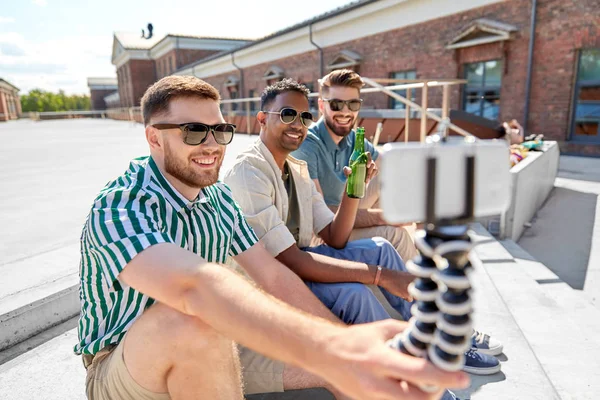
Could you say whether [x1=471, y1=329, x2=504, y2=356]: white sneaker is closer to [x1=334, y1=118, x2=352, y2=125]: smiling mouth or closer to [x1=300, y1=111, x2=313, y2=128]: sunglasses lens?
[x1=300, y1=111, x2=313, y2=128]: sunglasses lens

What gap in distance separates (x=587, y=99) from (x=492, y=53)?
2.53 metres

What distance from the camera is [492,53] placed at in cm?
1070

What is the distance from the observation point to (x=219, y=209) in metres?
1.63

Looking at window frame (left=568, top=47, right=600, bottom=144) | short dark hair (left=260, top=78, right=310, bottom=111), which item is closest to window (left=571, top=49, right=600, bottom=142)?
window frame (left=568, top=47, right=600, bottom=144)

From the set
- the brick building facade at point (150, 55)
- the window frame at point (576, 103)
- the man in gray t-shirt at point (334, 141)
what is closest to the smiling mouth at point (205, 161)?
the man in gray t-shirt at point (334, 141)

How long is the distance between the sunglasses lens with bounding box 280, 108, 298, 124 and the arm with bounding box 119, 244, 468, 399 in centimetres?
143

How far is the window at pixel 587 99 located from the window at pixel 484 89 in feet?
5.97

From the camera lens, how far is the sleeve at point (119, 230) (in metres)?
1.13

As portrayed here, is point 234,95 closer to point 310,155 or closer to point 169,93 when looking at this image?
point 310,155

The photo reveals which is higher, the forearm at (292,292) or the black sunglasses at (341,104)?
the black sunglasses at (341,104)

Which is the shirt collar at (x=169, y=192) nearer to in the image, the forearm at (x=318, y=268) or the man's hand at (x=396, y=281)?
the forearm at (x=318, y=268)

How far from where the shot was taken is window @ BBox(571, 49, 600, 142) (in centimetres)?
934

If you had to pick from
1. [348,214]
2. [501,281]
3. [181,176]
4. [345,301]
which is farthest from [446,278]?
[501,281]

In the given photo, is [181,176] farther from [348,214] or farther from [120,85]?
[120,85]
